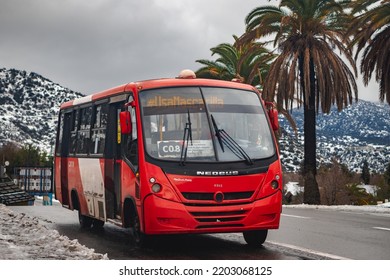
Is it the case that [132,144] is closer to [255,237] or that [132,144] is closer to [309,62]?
[255,237]

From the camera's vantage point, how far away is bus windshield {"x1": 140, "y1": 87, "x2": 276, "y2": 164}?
9.90 m

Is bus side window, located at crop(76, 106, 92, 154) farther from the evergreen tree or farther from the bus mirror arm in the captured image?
the evergreen tree

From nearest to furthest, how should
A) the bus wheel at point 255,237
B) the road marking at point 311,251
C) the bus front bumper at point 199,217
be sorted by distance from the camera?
the road marking at point 311,251
the bus front bumper at point 199,217
the bus wheel at point 255,237

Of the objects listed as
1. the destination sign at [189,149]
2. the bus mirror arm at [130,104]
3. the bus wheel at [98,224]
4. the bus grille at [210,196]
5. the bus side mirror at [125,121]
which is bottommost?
the bus wheel at [98,224]

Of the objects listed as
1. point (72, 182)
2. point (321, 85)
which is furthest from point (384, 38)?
point (72, 182)

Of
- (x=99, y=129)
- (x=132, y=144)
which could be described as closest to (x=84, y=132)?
(x=99, y=129)

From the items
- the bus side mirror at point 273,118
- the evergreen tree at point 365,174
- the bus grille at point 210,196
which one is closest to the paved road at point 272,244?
the bus grille at point 210,196

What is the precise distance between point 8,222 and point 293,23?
19.0 metres

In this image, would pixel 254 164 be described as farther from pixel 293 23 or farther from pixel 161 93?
pixel 293 23

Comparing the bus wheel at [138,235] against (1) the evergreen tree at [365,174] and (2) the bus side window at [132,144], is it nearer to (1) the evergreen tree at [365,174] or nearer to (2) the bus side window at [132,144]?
(2) the bus side window at [132,144]

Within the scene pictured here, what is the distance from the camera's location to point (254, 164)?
9.95m

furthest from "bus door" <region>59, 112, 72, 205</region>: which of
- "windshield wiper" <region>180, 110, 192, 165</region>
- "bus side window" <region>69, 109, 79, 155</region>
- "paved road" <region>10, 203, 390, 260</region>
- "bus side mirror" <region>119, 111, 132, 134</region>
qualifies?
"windshield wiper" <region>180, 110, 192, 165</region>

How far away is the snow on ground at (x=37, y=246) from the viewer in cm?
830

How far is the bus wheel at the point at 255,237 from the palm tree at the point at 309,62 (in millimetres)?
18682
